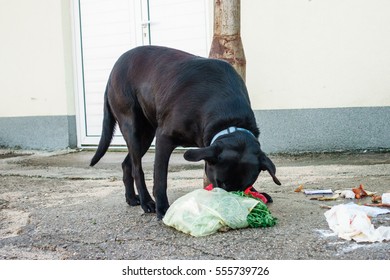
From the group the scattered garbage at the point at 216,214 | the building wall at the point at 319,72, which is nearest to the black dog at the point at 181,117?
the scattered garbage at the point at 216,214

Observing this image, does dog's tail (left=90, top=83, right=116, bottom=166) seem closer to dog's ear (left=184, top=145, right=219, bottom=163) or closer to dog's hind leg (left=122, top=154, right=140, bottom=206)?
dog's hind leg (left=122, top=154, right=140, bottom=206)

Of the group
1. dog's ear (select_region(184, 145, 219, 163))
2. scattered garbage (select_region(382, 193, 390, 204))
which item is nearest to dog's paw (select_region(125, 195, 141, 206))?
dog's ear (select_region(184, 145, 219, 163))

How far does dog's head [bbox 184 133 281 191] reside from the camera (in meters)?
3.12

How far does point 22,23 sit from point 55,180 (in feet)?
13.9

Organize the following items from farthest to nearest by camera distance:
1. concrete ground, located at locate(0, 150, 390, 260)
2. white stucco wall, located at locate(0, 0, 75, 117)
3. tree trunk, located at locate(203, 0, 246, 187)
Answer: white stucco wall, located at locate(0, 0, 75, 117) → tree trunk, located at locate(203, 0, 246, 187) → concrete ground, located at locate(0, 150, 390, 260)

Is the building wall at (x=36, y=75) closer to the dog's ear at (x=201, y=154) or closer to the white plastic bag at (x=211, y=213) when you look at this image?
the white plastic bag at (x=211, y=213)

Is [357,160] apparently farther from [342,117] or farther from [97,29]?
[97,29]

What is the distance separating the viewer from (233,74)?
3.71m

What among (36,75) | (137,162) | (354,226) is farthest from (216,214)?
(36,75)

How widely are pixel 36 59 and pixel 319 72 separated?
188 inches

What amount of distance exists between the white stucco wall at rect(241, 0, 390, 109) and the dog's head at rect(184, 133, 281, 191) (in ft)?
13.4

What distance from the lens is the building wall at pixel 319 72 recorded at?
679cm

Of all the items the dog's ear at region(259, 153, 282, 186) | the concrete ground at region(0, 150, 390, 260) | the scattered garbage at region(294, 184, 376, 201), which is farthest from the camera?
the scattered garbage at region(294, 184, 376, 201)

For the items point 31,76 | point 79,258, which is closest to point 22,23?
point 31,76
